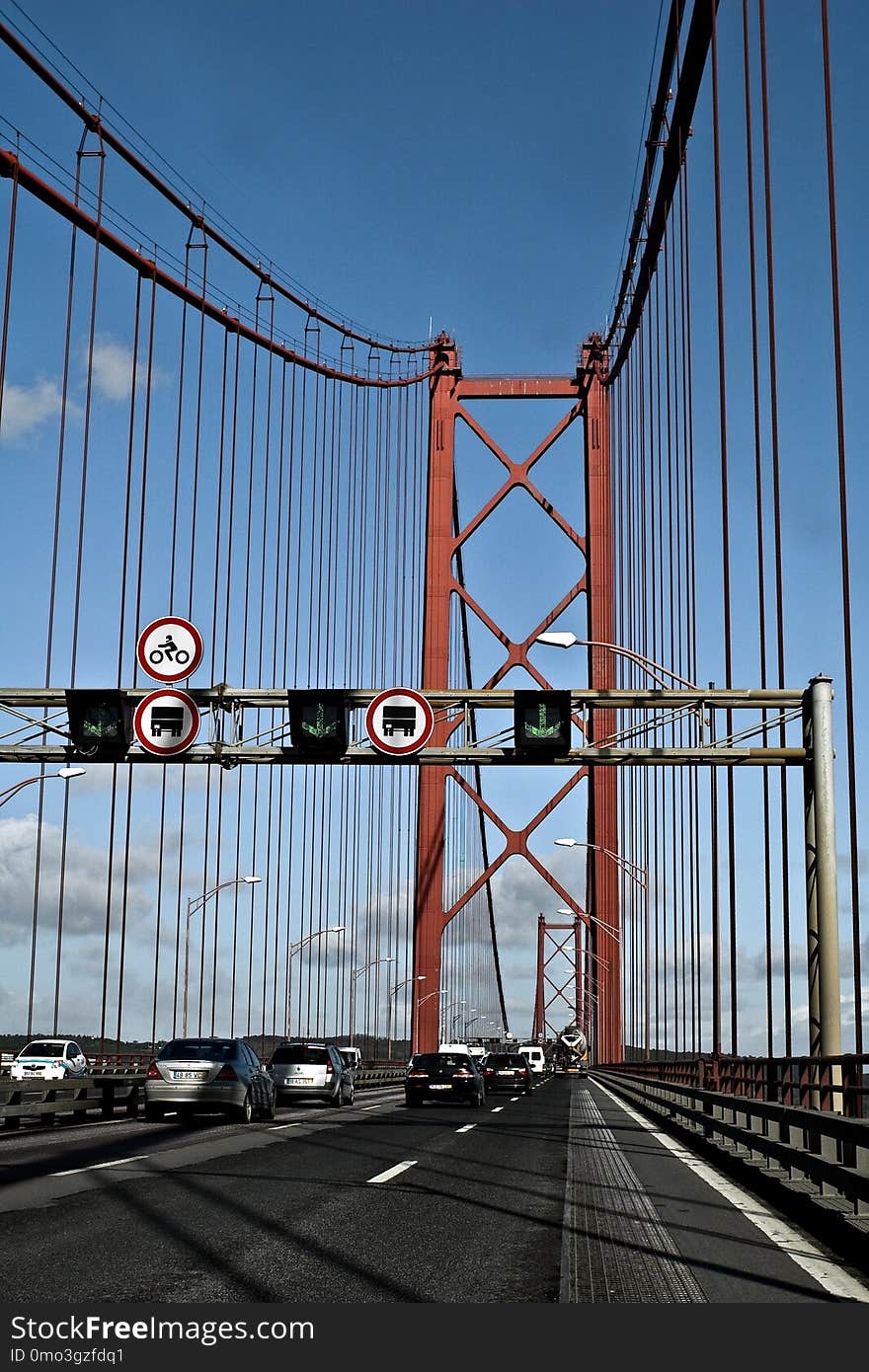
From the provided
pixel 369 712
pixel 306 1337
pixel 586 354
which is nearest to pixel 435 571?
pixel 586 354

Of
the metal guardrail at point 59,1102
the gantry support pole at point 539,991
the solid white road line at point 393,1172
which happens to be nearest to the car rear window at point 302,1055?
the metal guardrail at point 59,1102

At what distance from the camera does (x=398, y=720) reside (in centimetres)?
2378

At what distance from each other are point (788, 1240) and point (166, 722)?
1566 cm

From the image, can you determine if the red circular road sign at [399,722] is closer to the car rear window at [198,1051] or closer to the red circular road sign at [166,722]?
the red circular road sign at [166,722]

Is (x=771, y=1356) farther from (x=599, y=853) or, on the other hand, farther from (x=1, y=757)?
(x=599, y=853)

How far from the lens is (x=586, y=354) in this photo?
204 ft

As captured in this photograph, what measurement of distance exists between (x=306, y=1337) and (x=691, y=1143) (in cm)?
1435

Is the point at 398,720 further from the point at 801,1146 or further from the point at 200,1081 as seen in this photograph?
the point at 801,1146

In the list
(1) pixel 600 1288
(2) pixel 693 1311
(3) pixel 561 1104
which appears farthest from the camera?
(3) pixel 561 1104

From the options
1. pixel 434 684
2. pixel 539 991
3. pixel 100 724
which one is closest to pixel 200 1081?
pixel 100 724

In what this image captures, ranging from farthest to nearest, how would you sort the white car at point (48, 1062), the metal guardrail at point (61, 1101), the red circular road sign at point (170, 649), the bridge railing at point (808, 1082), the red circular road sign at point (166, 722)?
the white car at point (48, 1062), the red circular road sign at point (166, 722), the metal guardrail at point (61, 1101), the red circular road sign at point (170, 649), the bridge railing at point (808, 1082)

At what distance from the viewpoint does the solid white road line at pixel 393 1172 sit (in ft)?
45.0

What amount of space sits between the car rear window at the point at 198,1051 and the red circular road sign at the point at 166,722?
15.0 ft

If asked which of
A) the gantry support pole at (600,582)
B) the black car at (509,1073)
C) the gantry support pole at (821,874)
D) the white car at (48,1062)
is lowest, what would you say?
the black car at (509,1073)
